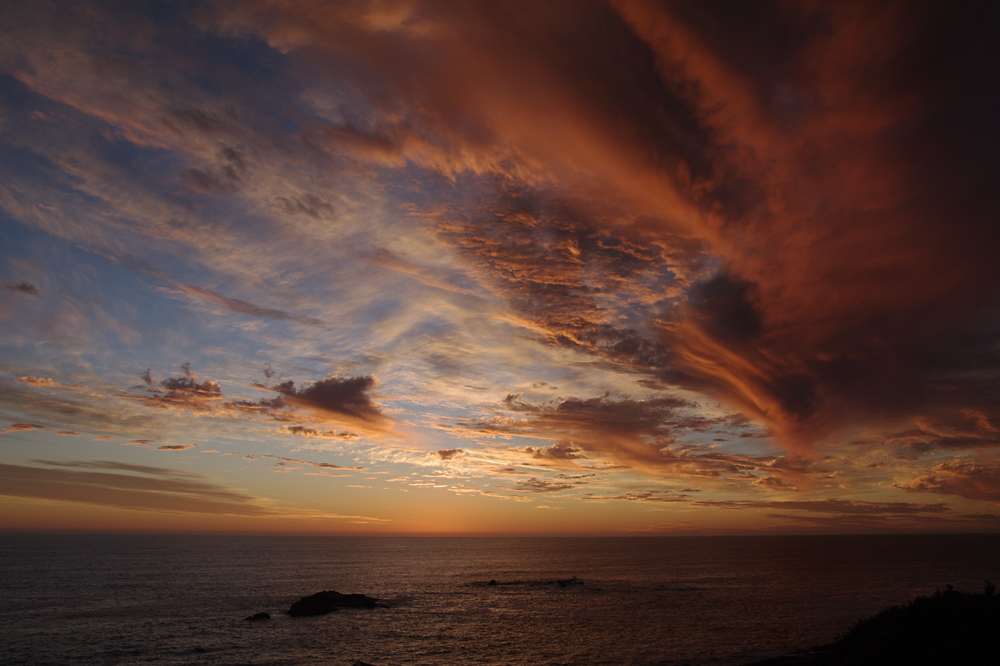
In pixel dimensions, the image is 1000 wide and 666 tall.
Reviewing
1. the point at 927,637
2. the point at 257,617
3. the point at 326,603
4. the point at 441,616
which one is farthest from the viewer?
the point at 326,603

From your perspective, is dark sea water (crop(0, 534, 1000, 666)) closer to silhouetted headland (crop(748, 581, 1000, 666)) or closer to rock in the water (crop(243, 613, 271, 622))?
rock in the water (crop(243, 613, 271, 622))

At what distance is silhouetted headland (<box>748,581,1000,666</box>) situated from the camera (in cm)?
2843

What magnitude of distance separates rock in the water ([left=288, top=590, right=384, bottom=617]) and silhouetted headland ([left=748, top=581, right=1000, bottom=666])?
1991 inches

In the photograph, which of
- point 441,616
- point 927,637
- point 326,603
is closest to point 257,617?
point 326,603

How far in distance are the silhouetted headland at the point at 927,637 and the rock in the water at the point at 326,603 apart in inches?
1991

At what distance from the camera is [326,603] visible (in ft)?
211

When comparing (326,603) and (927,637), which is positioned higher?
(927,637)

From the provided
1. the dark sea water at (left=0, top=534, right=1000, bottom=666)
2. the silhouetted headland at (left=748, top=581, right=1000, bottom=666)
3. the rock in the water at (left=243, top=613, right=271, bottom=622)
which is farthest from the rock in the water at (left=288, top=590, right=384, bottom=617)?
the silhouetted headland at (left=748, top=581, right=1000, bottom=666)

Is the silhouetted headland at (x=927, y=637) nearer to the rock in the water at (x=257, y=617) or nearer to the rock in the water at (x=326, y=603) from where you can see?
the rock in the water at (x=326, y=603)

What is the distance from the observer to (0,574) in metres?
93.3

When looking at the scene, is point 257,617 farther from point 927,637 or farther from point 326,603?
point 927,637

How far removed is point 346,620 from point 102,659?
23.4m

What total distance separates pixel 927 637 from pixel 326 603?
208ft

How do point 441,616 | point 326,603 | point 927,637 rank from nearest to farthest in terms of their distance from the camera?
point 927,637 < point 441,616 < point 326,603
